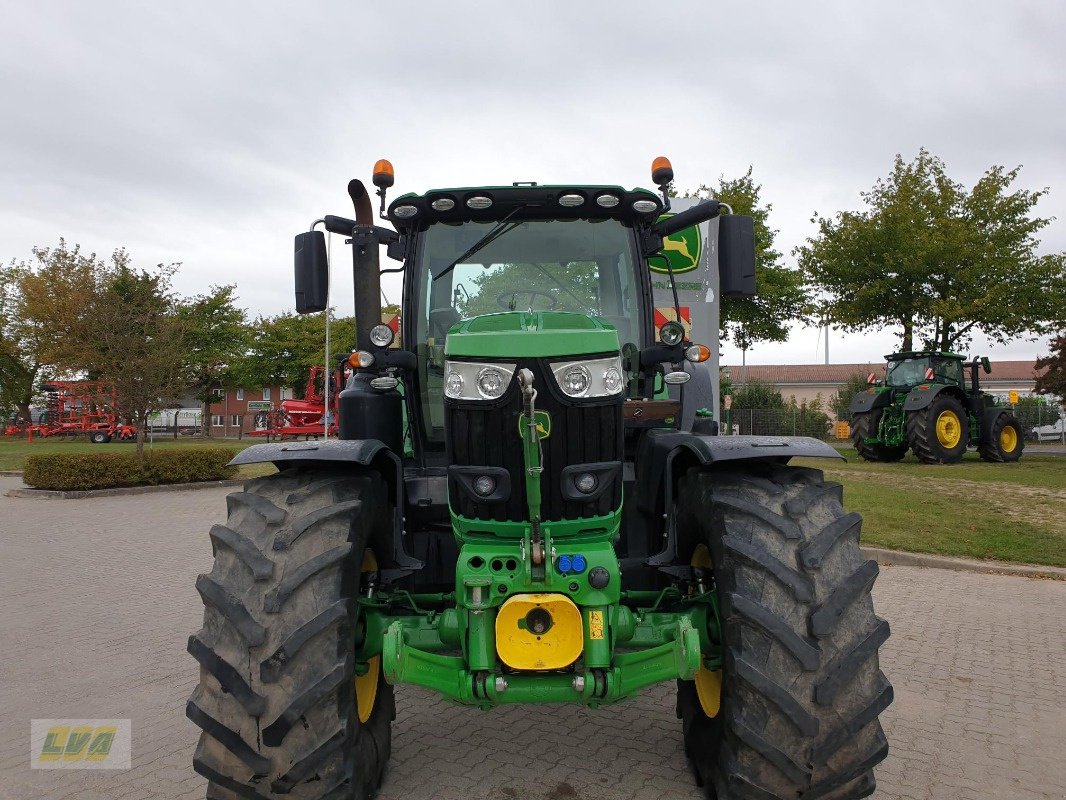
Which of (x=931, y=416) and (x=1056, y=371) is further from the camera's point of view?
(x=1056, y=371)

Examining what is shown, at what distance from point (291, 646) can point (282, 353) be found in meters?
43.4

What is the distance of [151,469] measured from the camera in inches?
664

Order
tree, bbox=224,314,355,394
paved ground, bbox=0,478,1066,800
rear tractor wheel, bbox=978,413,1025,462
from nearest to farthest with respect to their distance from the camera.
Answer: paved ground, bbox=0,478,1066,800, rear tractor wheel, bbox=978,413,1025,462, tree, bbox=224,314,355,394

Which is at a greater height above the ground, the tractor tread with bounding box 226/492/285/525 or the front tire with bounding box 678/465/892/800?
the tractor tread with bounding box 226/492/285/525

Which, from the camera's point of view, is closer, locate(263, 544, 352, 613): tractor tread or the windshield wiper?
locate(263, 544, 352, 613): tractor tread

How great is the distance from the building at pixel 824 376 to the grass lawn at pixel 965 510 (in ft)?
124

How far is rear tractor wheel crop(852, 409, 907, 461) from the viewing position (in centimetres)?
1970

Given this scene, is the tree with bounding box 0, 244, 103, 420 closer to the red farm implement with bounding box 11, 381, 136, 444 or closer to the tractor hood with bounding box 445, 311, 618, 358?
the red farm implement with bounding box 11, 381, 136, 444

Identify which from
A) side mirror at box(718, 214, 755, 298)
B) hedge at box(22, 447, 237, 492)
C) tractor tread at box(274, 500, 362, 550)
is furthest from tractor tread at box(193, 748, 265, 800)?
hedge at box(22, 447, 237, 492)

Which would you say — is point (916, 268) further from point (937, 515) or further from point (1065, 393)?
point (937, 515)

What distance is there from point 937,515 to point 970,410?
33.2 feet

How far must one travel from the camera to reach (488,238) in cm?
384

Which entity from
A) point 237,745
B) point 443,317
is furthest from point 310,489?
point 443,317

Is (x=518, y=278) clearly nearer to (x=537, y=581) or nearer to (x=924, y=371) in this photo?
(x=537, y=581)
